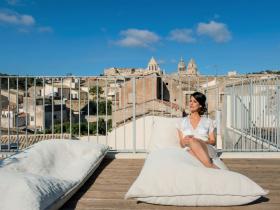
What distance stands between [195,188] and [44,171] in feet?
4.47

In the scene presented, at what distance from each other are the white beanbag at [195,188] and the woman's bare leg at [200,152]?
0.44 meters

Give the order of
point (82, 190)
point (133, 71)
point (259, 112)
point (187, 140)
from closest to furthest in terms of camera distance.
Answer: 1. point (82, 190)
2. point (187, 140)
3. point (259, 112)
4. point (133, 71)

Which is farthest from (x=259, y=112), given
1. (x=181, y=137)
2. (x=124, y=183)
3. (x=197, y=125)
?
(x=124, y=183)

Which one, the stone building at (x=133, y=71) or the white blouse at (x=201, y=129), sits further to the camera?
the stone building at (x=133, y=71)

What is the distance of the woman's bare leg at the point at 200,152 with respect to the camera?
125 inches

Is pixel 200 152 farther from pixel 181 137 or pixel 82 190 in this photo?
pixel 82 190

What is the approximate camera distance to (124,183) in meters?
3.37

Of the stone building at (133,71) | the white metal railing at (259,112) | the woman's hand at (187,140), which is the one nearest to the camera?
the woman's hand at (187,140)

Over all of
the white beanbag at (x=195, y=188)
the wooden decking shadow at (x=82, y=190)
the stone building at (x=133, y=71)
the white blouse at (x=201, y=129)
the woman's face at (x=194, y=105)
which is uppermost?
the stone building at (x=133, y=71)

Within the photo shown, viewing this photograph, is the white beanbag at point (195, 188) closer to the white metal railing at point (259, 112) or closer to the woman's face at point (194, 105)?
the woman's face at point (194, 105)

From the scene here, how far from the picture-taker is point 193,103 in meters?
3.85

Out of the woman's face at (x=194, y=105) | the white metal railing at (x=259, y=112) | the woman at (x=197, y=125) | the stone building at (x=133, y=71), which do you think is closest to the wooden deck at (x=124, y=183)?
the woman at (x=197, y=125)

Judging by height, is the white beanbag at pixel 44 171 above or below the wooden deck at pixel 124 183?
above

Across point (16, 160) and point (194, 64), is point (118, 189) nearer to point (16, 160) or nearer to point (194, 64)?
point (16, 160)
